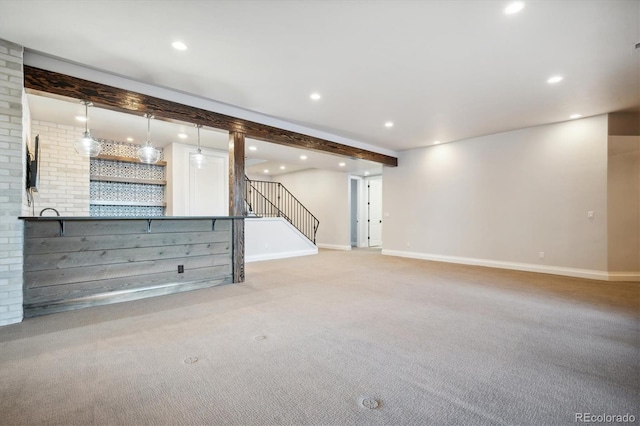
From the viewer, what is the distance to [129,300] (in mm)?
3727

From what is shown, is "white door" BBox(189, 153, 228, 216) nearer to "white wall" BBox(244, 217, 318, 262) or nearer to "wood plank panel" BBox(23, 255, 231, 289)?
"white wall" BBox(244, 217, 318, 262)

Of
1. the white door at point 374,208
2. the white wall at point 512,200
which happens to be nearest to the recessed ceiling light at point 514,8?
the white wall at point 512,200

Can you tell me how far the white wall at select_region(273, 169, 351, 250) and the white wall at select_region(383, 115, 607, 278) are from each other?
218cm

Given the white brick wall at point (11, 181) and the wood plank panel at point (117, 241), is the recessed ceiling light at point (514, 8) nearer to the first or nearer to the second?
the wood plank panel at point (117, 241)

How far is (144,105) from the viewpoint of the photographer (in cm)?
389

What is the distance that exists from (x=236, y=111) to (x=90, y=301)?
3.38 meters

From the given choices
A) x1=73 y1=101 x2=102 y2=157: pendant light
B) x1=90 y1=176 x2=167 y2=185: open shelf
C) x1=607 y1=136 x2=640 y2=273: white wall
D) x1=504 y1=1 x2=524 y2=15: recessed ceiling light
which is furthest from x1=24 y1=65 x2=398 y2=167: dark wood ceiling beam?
x1=607 y1=136 x2=640 y2=273: white wall

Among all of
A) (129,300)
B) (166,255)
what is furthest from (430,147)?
(129,300)

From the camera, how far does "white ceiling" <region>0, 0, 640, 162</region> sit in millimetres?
2473

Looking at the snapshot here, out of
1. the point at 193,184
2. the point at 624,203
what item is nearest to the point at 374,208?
the point at 193,184

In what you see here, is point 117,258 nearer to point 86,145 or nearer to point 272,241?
point 86,145

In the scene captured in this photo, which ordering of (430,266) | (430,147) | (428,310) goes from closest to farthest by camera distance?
(428,310), (430,266), (430,147)

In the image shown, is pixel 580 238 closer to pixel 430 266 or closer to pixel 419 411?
pixel 430 266

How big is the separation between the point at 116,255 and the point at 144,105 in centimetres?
204
